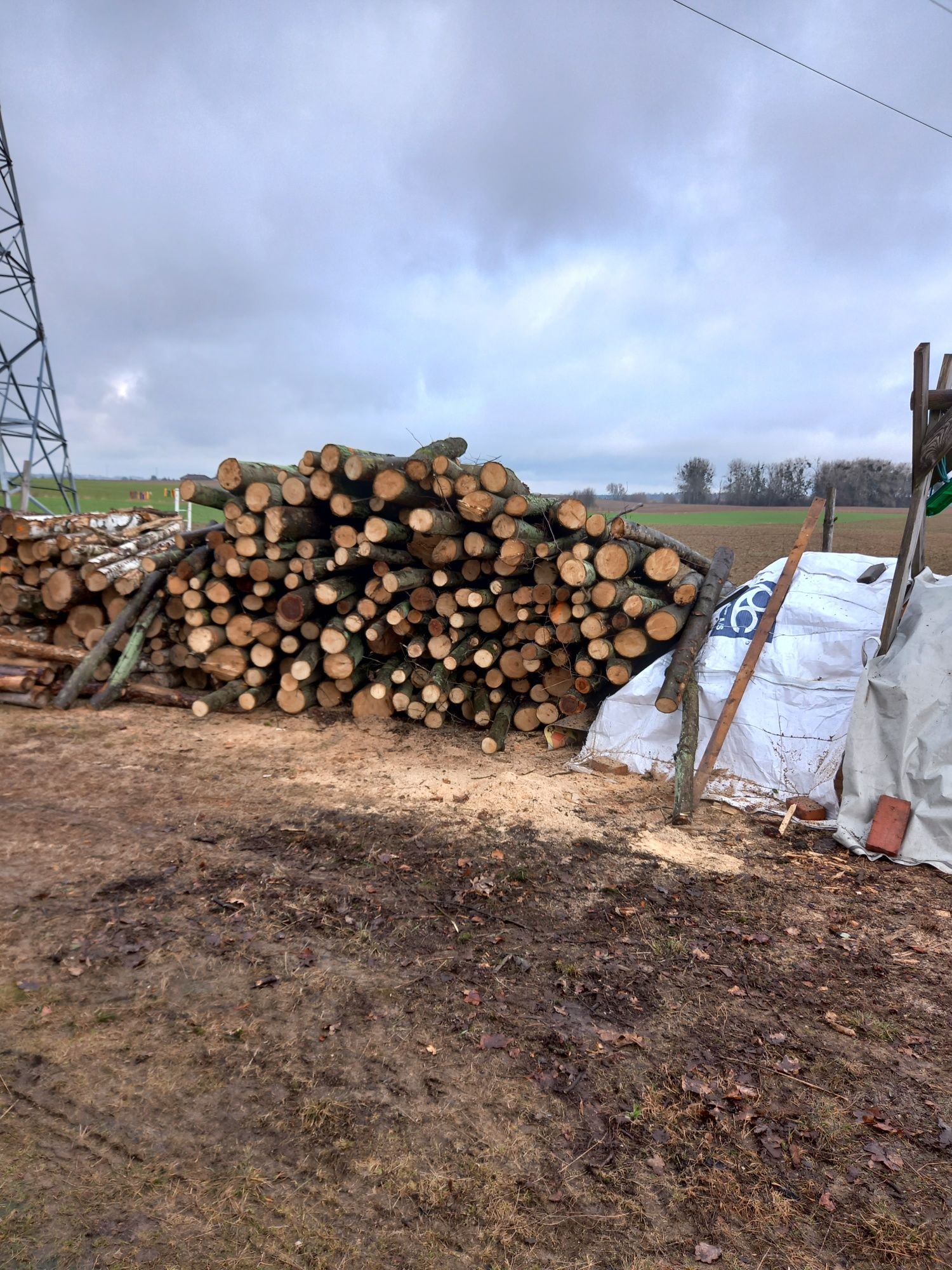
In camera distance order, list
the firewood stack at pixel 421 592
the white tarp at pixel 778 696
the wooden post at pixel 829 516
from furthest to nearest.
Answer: the wooden post at pixel 829 516 < the firewood stack at pixel 421 592 < the white tarp at pixel 778 696

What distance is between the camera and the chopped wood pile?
6.22 meters

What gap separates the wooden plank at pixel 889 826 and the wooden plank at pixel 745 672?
120cm

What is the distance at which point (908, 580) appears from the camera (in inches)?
224

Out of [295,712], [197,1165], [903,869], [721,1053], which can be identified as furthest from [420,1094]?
[295,712]

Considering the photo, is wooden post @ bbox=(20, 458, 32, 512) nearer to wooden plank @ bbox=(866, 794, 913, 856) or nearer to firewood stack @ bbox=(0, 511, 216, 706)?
firewood stack @ bbox=(0, 511, 216, 706)

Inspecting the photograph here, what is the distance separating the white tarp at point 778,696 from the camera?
5.51m

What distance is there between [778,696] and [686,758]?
0.94 metres

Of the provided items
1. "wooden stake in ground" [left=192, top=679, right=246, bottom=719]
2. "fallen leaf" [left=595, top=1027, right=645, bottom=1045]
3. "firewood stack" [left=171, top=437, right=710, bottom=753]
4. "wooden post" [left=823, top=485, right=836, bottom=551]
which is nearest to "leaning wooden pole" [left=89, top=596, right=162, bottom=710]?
"firewood stack" [left=171, top=437, right=710, bottom=753]

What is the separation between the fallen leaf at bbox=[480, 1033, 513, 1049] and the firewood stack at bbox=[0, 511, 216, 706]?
584 cm

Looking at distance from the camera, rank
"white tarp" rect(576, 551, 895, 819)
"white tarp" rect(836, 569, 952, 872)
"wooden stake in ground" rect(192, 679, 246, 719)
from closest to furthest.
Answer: "white tarp" rect(836, 569, 952, 872)
"white tarp" rect(576, 551, 895, 819)
"wooden stake in ground" rect(192, 679, 246, 719)

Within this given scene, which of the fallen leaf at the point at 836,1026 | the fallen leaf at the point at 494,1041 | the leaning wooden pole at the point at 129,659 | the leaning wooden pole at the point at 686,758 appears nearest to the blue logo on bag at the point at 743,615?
the leaning wooden pole at the point at 686,758

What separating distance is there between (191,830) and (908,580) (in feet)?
18.9

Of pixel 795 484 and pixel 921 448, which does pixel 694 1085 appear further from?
pixel 795 484

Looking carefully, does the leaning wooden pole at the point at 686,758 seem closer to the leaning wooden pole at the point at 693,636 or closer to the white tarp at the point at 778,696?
the leaning wooden pole at the point at 693,636
